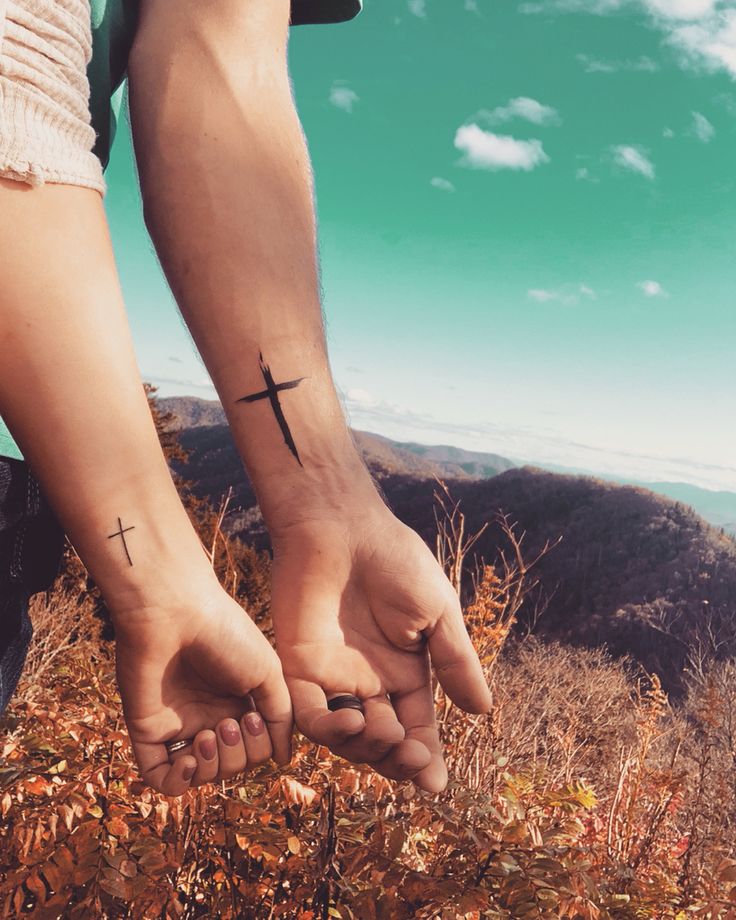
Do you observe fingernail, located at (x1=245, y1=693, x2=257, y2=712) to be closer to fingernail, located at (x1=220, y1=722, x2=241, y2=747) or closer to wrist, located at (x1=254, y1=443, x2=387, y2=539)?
fingernail, located at (x1=220, y1=722, x2=241, y2=747)

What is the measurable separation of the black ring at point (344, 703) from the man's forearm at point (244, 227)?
237mm

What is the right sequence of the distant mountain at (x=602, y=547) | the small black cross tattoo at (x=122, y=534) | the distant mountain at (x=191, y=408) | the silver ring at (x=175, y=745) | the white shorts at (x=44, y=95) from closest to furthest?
the white shorts at (x=44, y=95) < the small black cross tattoo at (x=122, y=534) < the silver ring at (x=175, y=745) < the distant mountain at (x=602, y=547) < the distant mountain at (x=191, y=408)

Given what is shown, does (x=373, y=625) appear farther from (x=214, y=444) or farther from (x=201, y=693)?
(x=214, y=444)

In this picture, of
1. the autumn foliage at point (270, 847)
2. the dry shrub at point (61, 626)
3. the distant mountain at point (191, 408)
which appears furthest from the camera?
the distant mountain at point (191, 408)

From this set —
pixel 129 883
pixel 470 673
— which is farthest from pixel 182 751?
pixel 129 883

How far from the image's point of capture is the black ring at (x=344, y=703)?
31.5 inches

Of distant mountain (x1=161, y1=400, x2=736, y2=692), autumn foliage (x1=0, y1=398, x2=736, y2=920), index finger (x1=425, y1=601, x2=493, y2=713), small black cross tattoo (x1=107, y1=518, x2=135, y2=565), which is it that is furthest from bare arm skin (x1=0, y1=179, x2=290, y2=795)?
distant mountain (x1=161, y1=400, x2=736, y2=692)

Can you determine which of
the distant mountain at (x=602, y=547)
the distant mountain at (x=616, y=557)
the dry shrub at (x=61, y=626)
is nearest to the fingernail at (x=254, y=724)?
the dry shrub at (x=61, y=626)

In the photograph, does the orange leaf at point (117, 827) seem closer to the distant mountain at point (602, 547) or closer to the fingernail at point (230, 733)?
the fingernail at point (230, 733)

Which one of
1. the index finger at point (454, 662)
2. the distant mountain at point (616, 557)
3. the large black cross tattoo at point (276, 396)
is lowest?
the distant mountain at point (616, 557)

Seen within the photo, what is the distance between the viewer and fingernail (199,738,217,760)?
2.43 ft

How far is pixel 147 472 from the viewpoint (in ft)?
2.21

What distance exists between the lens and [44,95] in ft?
1.88

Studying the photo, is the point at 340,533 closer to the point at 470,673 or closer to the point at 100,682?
the point at 470,673
